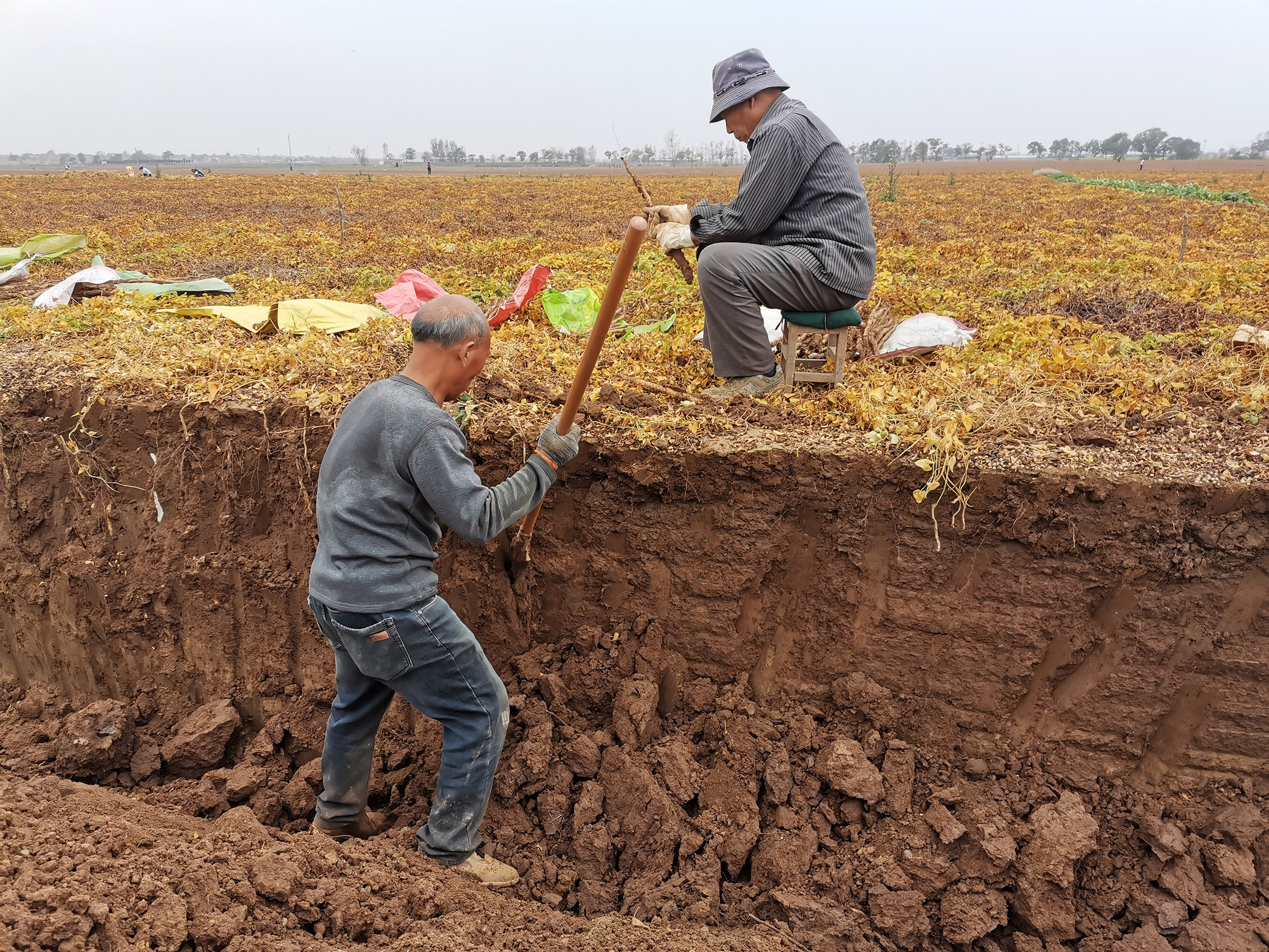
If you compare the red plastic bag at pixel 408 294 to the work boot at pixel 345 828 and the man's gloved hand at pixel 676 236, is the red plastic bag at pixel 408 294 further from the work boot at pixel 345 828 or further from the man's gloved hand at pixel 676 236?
the work boot at pixel 345 828

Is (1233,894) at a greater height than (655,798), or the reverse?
(655,798)

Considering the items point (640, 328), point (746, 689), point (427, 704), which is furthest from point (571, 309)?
point (427, 704)

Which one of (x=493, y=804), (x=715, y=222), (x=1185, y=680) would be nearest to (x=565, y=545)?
(x=493, y=804)

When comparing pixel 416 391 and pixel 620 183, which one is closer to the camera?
pixel 416 391

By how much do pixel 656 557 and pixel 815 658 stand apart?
907 millimetres

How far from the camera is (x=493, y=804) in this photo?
135 inches

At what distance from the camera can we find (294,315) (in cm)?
533

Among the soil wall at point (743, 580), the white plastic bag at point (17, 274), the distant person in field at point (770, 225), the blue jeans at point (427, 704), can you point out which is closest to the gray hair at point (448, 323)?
the blue jeans at point (427, 704)

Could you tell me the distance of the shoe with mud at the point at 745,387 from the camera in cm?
416

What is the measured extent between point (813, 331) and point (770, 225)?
0.61 m

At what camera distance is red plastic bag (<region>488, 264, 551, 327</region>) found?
218 inches

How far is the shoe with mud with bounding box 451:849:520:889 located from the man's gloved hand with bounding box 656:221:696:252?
9.79 feet

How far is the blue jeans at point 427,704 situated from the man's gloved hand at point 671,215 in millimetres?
2302

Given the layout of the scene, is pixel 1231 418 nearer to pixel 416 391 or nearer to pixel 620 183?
pixel 416 391
